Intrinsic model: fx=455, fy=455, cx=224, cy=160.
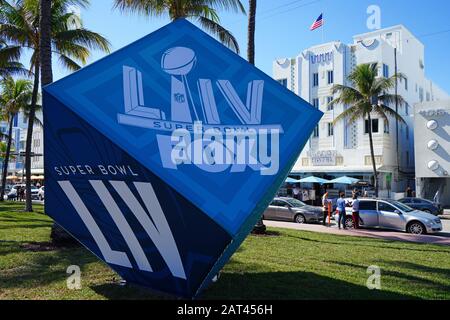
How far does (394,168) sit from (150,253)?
1404 inches

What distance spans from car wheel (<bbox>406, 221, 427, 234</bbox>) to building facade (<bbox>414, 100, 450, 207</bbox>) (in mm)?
17229

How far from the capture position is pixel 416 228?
1828cm

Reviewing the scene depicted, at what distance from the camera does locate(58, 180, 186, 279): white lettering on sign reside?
588 centimetres

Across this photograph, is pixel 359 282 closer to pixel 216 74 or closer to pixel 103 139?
pixel 216 74

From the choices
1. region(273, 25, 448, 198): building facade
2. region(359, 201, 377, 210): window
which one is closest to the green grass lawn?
region(359, 201, 377, 210): window

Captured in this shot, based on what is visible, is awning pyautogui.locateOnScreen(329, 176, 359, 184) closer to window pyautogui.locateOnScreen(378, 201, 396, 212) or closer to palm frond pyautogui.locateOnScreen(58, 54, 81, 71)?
window pyautogui.locateOnScreen(378, 201, 396, 212)

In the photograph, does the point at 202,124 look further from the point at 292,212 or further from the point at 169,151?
the point at 292,212

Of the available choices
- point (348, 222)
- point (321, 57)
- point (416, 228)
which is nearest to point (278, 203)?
point (348, 222)

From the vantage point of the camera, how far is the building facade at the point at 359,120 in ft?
124

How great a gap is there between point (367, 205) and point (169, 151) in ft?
51.8

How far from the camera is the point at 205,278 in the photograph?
6.11 meters

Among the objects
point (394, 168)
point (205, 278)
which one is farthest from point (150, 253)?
point (394, 168)

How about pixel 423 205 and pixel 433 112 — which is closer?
pixel 423 205

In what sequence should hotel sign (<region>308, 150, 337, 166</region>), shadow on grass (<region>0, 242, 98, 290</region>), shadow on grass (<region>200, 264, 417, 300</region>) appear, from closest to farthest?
shadow on grass (<region>200, 264, 417, 300</region>) < shadow on grass (<region>0, 242, 98, 290</region>) < hotel sign (<region>308, 150, 337, 166</region>)
